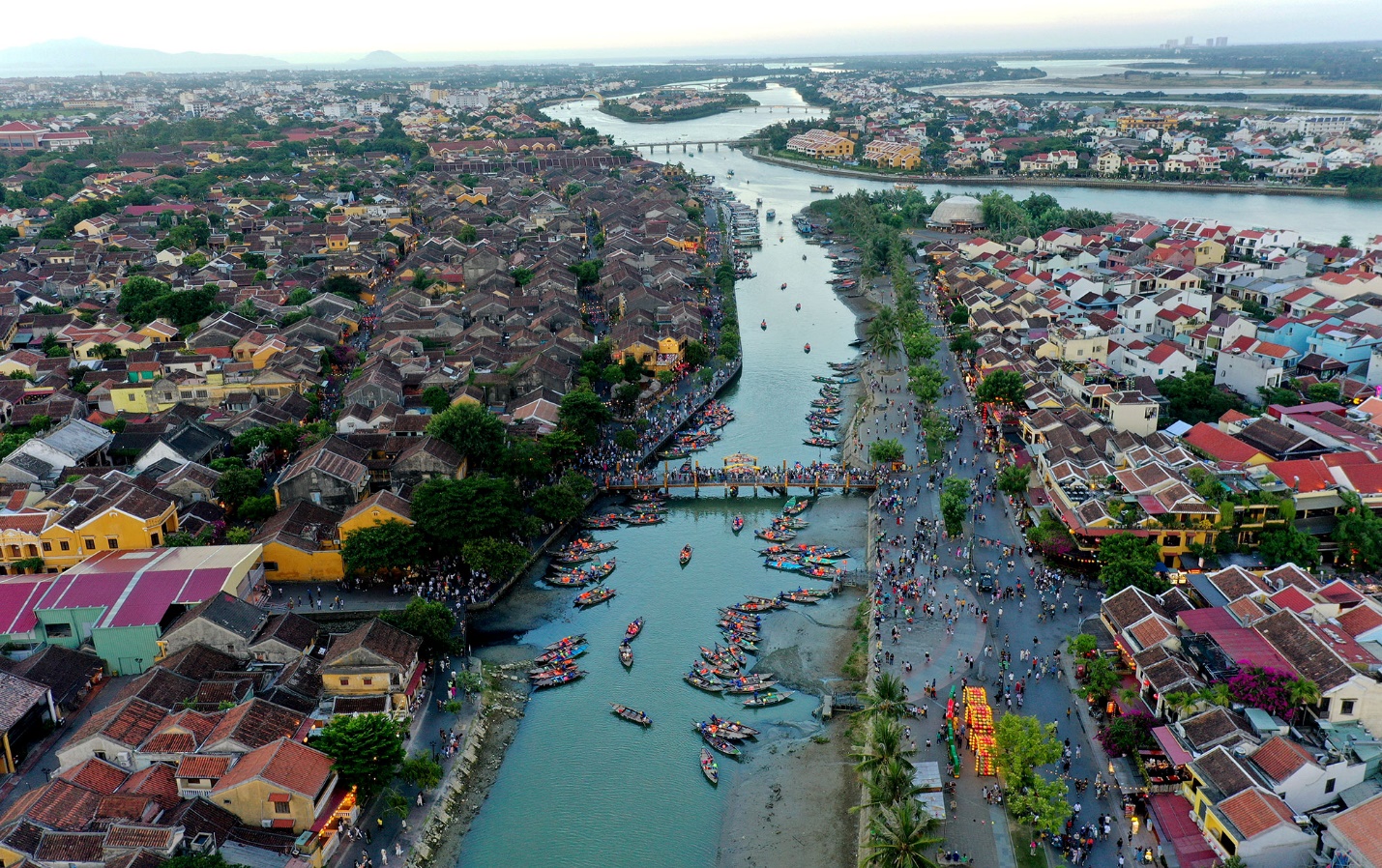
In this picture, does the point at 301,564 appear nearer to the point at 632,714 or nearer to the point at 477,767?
the point at 477,767

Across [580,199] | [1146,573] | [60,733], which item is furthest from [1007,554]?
[580,199]

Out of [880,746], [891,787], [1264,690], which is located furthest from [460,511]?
[1264,690]

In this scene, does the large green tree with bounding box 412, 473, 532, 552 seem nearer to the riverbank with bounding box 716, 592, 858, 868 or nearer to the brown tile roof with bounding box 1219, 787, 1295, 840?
the riverbank with bounding box 716, 592, 858, 868

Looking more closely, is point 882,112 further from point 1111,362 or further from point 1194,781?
point 1194,781

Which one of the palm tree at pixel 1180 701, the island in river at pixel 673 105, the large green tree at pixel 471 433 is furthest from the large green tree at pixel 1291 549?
the island in river at pixel 673 105

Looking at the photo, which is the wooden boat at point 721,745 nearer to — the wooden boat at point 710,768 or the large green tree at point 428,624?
the wooden boat at point 710,768
